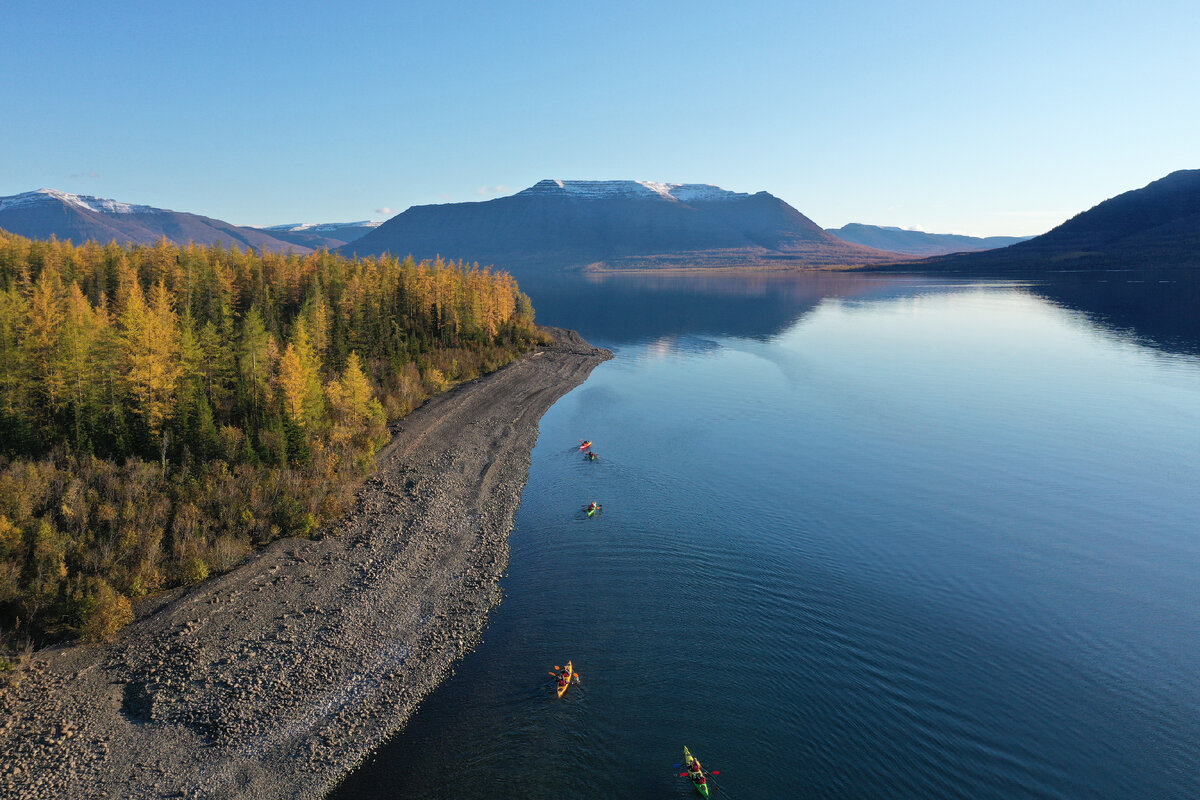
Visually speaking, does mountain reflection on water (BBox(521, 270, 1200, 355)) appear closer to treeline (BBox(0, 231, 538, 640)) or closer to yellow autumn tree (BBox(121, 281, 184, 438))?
treeline (BBox(0, 231, 538, 640))

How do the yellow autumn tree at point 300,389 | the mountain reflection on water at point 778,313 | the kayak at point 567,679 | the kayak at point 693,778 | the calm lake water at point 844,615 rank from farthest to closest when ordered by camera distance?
the mountain reflection on water at point 778,313 → the yellow autumn tree at point 300,389 → the kayak at point 567,679 → the calm lake water at point 844,615 → the kayak at point 693,778

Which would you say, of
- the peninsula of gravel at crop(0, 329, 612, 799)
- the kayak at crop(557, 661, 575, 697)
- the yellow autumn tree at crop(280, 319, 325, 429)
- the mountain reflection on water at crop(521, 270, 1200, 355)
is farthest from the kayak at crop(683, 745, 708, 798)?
the mountain reflection on water at crop(521, 270, 1200, 355)

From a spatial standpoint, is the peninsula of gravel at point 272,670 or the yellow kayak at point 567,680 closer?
the peninsula of gravel at point 272,670

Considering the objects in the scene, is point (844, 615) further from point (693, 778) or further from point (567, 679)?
point (567, 679)

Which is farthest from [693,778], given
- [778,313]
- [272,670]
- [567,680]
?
[778,313]

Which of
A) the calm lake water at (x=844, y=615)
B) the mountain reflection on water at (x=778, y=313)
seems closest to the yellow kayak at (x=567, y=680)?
the calm lake water at (x=844, y=615)

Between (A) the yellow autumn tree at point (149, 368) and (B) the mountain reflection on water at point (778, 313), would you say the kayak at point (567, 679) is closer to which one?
(A) the yellow autumn tree at point (149, 368)
